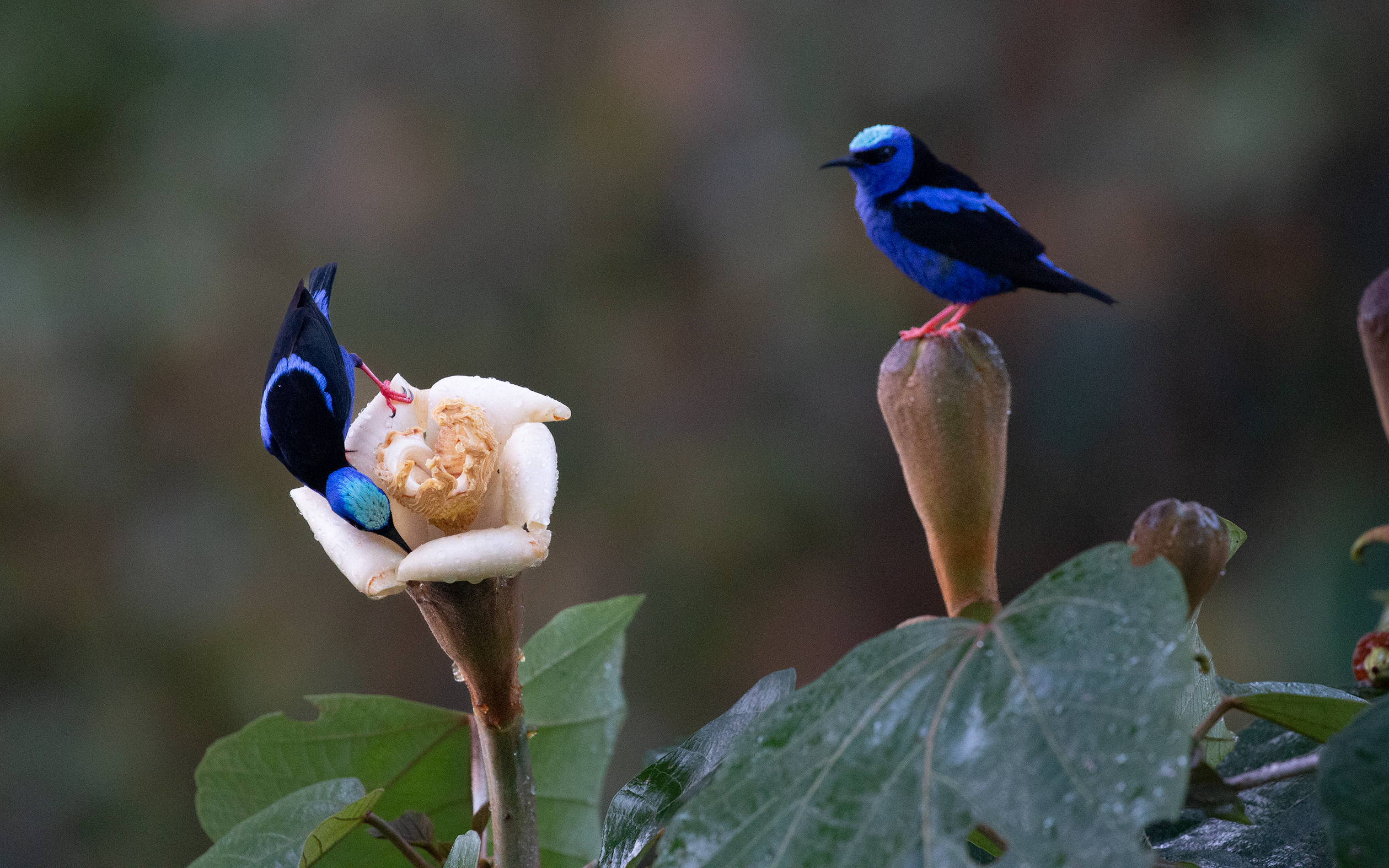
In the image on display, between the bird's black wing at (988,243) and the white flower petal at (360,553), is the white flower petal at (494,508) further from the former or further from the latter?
the bird's black wing at (988,243)

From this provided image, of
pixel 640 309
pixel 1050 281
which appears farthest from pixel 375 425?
pixel 640 309

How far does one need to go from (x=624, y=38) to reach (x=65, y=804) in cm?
170

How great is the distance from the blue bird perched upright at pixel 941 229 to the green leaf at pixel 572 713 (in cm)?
17

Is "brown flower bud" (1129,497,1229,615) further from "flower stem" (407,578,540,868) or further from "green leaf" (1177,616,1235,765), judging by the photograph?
"flower stem" (407,578,540,868)

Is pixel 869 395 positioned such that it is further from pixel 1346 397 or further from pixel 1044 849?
pixel 1044 849

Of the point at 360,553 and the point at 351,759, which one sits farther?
the point at 351,759

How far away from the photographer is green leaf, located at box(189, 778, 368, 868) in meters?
0.32

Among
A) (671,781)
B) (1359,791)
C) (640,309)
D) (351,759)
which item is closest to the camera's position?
(1359,791)

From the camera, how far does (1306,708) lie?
283 mm

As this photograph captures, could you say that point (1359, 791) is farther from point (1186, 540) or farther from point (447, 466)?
point (447, 466)

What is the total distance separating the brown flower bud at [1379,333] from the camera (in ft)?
0.99

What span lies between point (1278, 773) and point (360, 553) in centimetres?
23

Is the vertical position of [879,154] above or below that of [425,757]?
above

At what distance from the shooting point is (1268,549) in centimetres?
193
